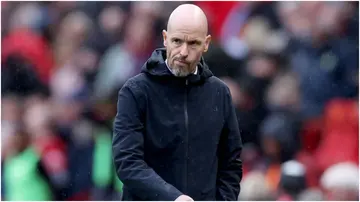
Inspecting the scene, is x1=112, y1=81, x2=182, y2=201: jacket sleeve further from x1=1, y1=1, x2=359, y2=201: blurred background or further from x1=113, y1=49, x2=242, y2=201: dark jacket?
x1=1, y1=1, x2=359, y2=201: blurred background

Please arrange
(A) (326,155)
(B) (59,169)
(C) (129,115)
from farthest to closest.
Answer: (B) (59,169), (A) (326,155), (C) (129,115)

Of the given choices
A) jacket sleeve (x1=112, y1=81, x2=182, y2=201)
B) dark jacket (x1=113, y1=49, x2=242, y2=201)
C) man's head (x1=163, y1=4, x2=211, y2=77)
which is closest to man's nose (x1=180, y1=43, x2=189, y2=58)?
man's head (x1=163, y1=4, x2=211, y2=77)

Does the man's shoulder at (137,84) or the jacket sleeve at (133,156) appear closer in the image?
the jacket sleeve at (133,156)

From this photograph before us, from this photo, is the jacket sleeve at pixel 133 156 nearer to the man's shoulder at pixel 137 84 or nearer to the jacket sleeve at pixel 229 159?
the man's shoulder at pixel 137 84

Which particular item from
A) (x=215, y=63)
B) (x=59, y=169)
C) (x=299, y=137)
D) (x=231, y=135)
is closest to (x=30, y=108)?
(x=59, y=169)

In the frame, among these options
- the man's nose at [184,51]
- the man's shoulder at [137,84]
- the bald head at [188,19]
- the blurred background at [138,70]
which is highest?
the bald head at [188,19]

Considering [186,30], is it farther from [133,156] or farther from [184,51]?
[133,156]

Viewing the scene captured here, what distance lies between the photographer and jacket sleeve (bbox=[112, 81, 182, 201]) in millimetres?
4473

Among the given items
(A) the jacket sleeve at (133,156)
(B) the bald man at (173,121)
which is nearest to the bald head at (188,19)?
(B) the bald man at (173,121)

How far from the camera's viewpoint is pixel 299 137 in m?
8.79

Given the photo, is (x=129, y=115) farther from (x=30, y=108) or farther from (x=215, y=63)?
(x=30, y=108)

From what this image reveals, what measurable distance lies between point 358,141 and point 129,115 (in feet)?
14.2

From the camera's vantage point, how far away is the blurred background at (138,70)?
8711mm

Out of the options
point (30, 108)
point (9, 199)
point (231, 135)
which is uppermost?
point (231, 135)
